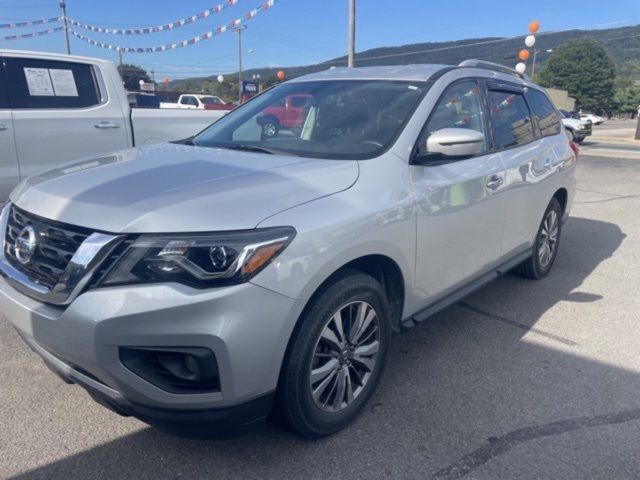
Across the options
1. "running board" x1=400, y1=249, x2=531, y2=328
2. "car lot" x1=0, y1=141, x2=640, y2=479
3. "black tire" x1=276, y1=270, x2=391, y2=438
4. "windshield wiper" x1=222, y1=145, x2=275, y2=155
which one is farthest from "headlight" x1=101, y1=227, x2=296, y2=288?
"running board" x1=400, y1=249, x2=531, y2=328

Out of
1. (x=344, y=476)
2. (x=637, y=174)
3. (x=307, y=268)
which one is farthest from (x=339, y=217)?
(x=637, y=174)

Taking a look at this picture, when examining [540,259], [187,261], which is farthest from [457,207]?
[540,259]

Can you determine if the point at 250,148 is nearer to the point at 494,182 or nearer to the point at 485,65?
the point at 494,182

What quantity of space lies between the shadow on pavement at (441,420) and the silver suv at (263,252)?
0.20 meters

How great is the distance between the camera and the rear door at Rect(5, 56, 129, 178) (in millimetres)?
4906

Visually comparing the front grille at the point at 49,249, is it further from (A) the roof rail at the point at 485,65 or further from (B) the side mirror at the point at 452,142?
(A) the roof rail at the point at 485,65

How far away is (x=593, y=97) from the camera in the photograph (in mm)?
82812

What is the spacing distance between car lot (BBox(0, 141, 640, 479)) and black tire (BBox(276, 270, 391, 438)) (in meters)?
0.12

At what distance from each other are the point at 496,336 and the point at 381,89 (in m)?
1.92

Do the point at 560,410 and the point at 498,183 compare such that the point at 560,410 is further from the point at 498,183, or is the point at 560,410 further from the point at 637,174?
the point at 637,174

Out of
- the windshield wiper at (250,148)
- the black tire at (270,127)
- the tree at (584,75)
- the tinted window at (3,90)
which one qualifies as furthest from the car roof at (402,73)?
the tree at (584,75)

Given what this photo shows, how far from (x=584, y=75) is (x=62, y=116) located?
93639 millimetres

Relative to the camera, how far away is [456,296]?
3447 millimetres

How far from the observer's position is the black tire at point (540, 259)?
472 cm
